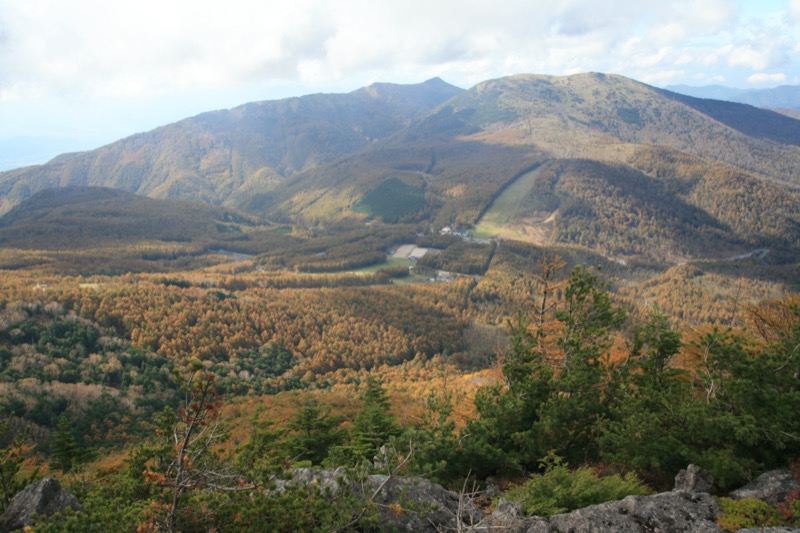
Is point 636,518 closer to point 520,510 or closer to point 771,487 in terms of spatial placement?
point 520,510

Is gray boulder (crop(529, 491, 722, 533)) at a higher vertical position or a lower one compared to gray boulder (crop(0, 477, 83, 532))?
lower

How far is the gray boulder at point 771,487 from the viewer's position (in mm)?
12992

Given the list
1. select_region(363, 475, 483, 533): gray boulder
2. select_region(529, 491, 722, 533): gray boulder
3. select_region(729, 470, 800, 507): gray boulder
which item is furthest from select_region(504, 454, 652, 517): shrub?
select_region(729, 470, 800, 507): gray boulder

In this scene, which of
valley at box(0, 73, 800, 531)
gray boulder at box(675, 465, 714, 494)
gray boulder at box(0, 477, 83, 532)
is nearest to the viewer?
gray boulder at box(0, 477, 83, 532)

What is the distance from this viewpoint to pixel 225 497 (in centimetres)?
1126

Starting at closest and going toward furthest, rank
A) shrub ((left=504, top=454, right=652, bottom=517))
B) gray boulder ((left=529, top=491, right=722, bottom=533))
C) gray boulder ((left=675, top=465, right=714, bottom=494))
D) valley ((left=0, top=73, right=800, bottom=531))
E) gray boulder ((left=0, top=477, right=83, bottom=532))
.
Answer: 1. gray boulder ((left=529, top=491, right=722, bottom=533))
2. gray boulder ((left=0, top=477, right=83, bottom=532))
3. valley ((left=0, top=73, right=800, bottom=531))
4. shrub ((left=504, top=454, right=652, bottom=517))
5. gray boulder ((left=675, top=465, right=714, bottom=494))

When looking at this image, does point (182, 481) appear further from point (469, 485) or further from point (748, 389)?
point (748, 389)

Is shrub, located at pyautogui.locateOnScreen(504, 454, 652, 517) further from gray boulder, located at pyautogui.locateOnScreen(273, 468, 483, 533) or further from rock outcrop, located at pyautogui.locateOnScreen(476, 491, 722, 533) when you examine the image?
gray boulder, located at pyautogui.locateOnScreen(273, 468, 483, 533)

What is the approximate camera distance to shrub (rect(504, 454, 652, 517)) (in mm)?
13461

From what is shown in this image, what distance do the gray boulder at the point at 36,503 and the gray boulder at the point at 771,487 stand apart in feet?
67.4

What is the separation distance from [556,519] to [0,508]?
1793 centimetres

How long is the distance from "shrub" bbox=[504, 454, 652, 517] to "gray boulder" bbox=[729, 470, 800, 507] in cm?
296

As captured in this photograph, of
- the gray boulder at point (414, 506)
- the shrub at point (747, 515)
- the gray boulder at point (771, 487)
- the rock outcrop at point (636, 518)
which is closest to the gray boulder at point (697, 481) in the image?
the gray boulder at point (771, 487)

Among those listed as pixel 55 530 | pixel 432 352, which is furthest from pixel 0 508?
pixel 432 352
